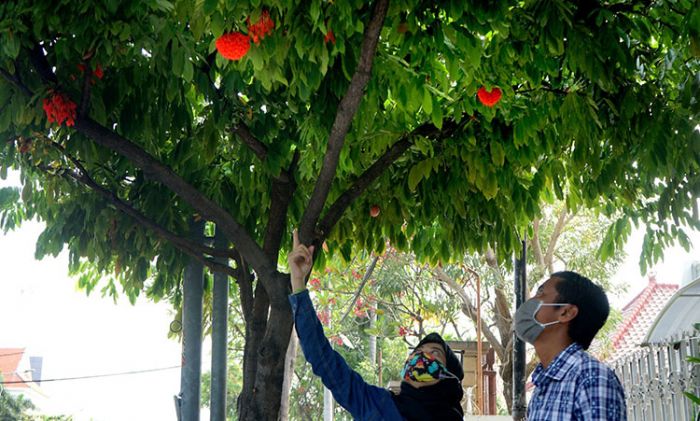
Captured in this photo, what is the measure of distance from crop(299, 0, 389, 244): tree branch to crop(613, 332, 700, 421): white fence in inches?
97.4

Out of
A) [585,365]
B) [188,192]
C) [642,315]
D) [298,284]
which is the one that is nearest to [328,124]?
[188,192]

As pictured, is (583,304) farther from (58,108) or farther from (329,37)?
(58,108)

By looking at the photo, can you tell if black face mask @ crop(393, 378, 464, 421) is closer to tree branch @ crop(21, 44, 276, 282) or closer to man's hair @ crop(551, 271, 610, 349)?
man's hair @ crop(551, 271, 610, 349)

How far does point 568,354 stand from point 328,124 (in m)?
2.95

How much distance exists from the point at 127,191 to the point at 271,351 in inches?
86.1

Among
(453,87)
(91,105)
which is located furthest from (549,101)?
(91,105)

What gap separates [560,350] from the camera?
356 centimetres

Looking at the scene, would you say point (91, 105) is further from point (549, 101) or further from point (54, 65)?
point (549, 101)

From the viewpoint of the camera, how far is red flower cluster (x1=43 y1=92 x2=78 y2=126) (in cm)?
572

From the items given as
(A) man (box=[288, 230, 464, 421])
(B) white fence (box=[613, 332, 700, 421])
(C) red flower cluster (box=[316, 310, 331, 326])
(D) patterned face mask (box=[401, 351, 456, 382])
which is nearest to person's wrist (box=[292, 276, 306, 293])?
(A) man (box=[288, 230, 464, 421])

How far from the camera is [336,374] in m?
4.03

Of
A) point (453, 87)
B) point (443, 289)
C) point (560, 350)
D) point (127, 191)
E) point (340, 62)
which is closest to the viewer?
point (560, 350)

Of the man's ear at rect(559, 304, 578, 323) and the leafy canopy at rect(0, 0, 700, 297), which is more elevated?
the leafy canopy at rect(0, 0, 700, 297)

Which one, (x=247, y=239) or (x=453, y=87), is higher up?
(x=453, y=87)
